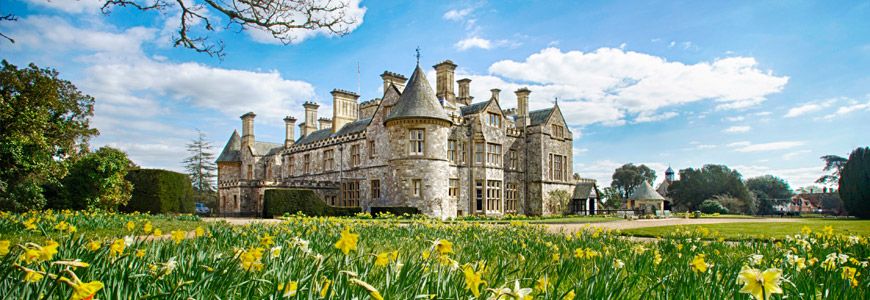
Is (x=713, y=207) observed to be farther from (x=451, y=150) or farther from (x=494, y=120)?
(x=451, y=150)

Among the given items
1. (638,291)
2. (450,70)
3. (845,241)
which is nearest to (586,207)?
(450,70)

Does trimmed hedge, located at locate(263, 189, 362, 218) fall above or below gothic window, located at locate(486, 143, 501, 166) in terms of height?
below

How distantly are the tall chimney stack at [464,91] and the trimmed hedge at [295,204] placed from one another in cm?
1334

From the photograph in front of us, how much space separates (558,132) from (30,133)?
2978 centimetres

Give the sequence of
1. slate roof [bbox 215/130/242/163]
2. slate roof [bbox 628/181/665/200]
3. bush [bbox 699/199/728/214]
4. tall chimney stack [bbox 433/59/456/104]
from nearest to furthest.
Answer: tall chimney stack [bbox 433/59/456/104] < slate roof [bbox 628/181/665/200] < slate roof [bbox 215/130/242/163] < bush [bbox 699/199/728/214]

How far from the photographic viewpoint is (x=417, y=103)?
2736cm

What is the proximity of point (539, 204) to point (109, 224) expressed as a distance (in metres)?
27.4

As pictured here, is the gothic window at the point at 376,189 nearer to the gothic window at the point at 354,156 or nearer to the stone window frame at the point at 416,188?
the gothic window at the point at 354,156

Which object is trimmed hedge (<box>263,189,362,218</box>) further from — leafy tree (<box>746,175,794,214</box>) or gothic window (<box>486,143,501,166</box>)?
leafy tree (<box>746,175,794,214</box>)

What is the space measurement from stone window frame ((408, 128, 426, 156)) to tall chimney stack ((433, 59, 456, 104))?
6554 mm

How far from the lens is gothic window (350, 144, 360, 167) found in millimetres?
31906

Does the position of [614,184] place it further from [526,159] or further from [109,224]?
[109,224]

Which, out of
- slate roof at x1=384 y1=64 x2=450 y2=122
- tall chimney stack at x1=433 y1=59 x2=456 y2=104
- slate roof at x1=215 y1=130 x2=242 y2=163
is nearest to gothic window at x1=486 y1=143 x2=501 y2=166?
tall chimney stack at x1=433 y1=59 x2=456 y2=104

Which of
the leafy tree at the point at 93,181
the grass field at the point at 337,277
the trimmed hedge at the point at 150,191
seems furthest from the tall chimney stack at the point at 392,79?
the grass field at the point at 337,277
